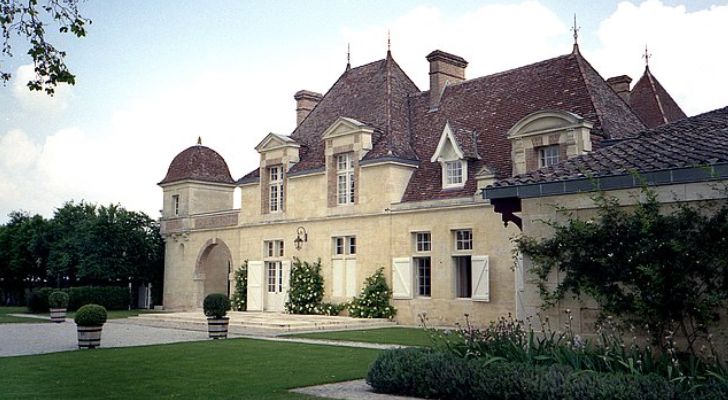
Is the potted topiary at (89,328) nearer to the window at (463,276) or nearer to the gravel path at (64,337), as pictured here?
the gravel path at (64,337)

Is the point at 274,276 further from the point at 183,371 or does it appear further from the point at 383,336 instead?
the point at 183,371

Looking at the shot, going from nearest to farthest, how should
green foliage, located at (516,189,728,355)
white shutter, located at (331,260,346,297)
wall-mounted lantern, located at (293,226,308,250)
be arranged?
1. green foliage, located at (516,189,728,355)
2. white shutter, located at (331,260,346,297)
3. wall-mounted lantern, located at (293,226,308,250)

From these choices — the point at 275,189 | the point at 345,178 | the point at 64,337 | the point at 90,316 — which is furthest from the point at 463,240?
the point at 64,337

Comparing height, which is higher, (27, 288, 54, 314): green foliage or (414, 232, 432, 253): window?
(414, 232, 432, 253): window

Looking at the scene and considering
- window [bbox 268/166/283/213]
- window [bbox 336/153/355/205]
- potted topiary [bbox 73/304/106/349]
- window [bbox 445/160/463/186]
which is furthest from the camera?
window [bbox 268/166/283/213]

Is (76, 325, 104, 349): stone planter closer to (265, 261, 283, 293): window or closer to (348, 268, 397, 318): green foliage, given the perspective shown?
(348, 268, 397, 318): green foliage

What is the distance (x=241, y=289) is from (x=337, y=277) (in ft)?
18.2

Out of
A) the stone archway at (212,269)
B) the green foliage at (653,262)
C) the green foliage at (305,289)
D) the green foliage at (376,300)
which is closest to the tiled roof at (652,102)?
the green foliage at (376,300)

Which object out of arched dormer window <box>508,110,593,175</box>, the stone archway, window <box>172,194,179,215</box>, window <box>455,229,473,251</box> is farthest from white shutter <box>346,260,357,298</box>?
window <box>172,194,179,215</box>

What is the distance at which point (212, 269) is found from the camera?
1281 inches

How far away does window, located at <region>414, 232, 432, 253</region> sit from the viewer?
882 inches

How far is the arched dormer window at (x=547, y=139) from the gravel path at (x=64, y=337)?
990 cm

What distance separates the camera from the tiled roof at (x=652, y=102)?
25.7m

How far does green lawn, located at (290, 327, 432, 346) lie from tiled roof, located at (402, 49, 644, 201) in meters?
4.70
